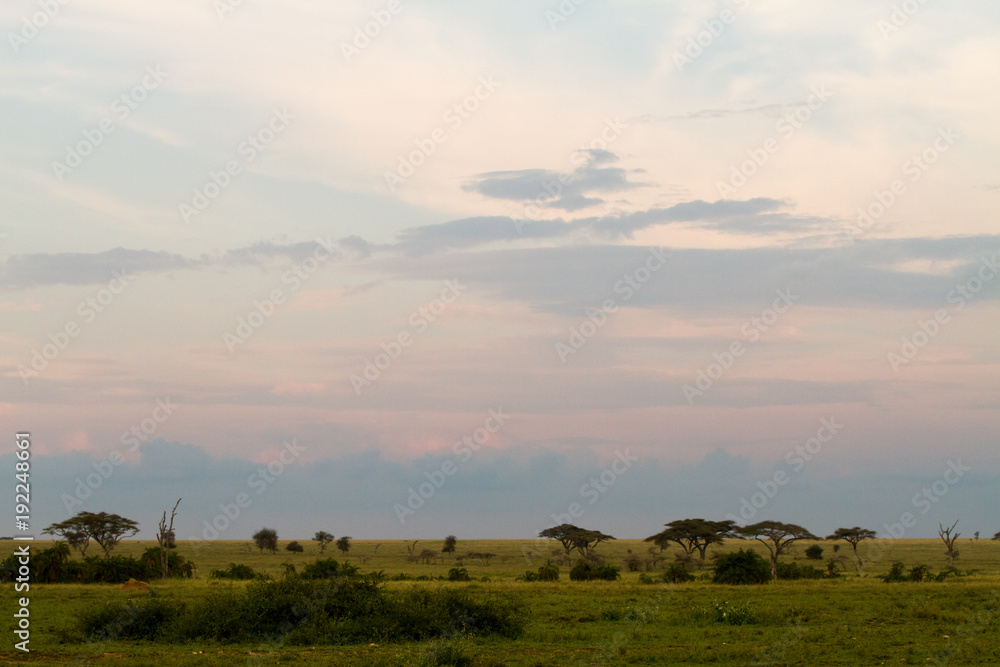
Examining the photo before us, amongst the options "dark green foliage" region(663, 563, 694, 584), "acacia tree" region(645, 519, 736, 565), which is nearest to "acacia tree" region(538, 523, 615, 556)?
"acacia tree" region(645, 519, 736, 565)

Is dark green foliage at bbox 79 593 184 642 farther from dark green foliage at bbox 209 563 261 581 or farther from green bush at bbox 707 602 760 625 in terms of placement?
dark green foliage at bbox 209 563 261 581

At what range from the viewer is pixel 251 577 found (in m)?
54.5

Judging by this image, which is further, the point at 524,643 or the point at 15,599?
the point at 15,599

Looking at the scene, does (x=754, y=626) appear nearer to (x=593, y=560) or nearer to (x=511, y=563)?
(x=593, y=560)

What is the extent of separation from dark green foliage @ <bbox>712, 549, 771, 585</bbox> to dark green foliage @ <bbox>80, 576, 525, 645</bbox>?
24.1 meters

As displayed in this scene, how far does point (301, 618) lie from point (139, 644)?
4409 mm

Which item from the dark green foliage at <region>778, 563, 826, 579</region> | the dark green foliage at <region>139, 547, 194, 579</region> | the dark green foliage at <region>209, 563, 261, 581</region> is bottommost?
the dark green foliage at <region>778, 563, 826, 579</region>

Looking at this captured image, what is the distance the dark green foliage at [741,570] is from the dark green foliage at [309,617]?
24.1m

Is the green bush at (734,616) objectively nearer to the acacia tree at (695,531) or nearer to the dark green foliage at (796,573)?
the dark green foliage at (796,573)

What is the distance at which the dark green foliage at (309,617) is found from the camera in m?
26.3

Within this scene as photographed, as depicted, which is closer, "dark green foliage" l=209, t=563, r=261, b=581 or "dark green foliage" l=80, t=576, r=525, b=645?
"dark green foliage" l=80, t=576, r=525, b=645

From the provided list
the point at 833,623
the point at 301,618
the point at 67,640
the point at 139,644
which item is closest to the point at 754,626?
the point at 833,623

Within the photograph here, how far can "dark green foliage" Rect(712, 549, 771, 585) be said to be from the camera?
48938 millimetres

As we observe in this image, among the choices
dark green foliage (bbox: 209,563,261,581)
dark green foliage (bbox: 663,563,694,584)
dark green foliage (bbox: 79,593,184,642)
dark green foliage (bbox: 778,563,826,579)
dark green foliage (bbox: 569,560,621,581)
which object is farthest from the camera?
dark green foliage (bbox: 569,560,621,581)
